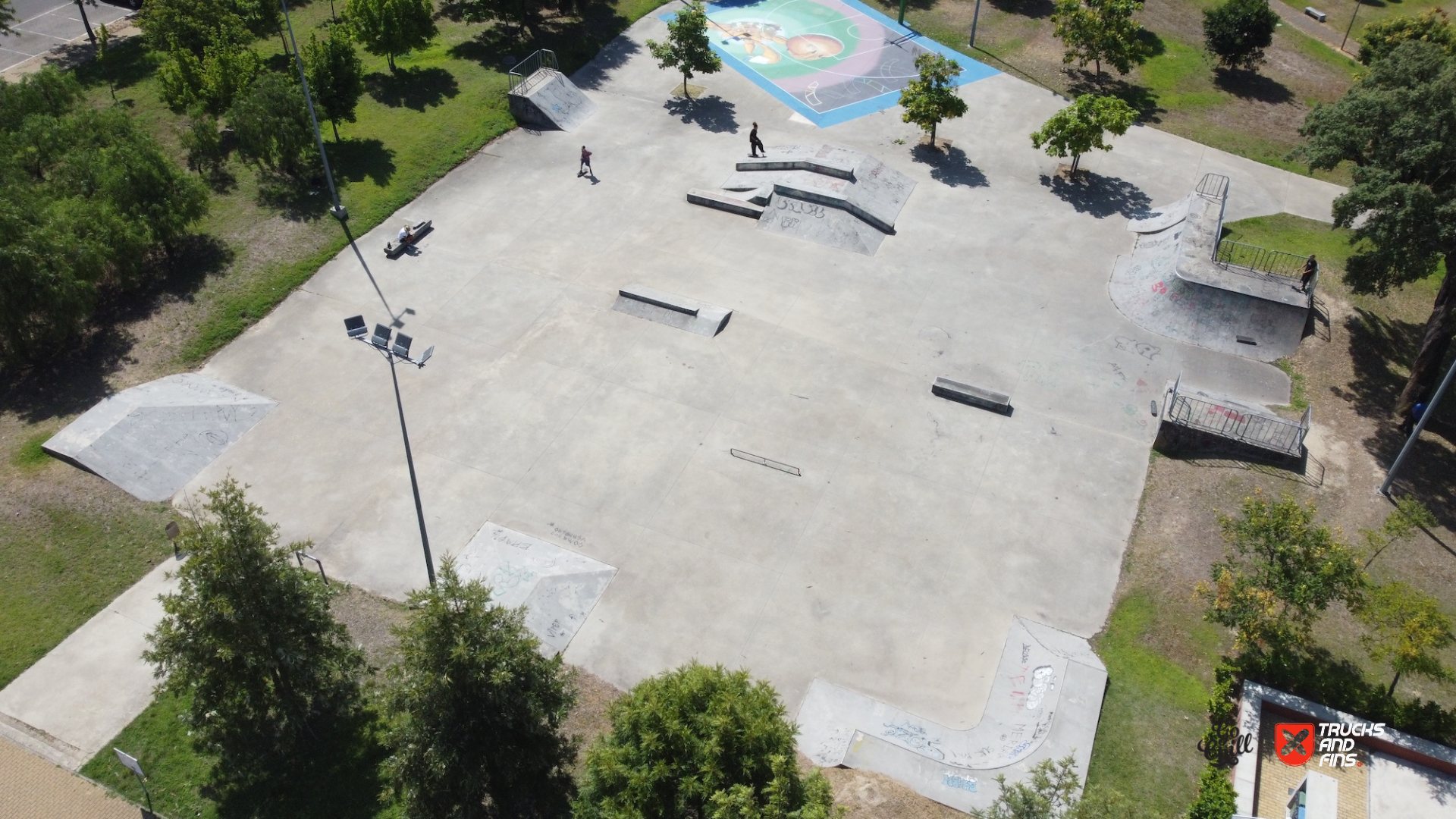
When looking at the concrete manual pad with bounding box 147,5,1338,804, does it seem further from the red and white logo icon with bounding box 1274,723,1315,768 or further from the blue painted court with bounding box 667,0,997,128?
the blue painted court with bounding box 667,0,997,128

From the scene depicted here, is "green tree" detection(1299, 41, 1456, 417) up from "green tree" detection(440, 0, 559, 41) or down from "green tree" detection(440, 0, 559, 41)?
up

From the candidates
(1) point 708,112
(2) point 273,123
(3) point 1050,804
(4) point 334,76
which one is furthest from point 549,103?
(3) point 1050,804

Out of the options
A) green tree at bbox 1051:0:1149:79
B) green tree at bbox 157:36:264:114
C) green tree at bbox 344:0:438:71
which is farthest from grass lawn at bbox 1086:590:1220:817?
green tree at bbox 344:0:438:71

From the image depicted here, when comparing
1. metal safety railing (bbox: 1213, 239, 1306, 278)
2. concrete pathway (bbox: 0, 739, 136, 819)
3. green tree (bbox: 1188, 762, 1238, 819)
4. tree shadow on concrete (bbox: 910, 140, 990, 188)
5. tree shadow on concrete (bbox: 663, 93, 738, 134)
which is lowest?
concrete pathway (bbox: 0, 739, 136, 819)

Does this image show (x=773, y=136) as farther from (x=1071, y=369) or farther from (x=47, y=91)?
(x=47, y=91)

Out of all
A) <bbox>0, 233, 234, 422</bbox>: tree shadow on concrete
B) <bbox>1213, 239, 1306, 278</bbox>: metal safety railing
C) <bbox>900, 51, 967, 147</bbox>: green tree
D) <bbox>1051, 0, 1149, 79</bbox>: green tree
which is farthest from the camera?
<bbox>1051, 0, 1149, 79</bbox>: green tree

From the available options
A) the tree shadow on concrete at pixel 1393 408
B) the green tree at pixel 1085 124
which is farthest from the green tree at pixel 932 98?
the tree shadow on concrete at pixel 1393 408
